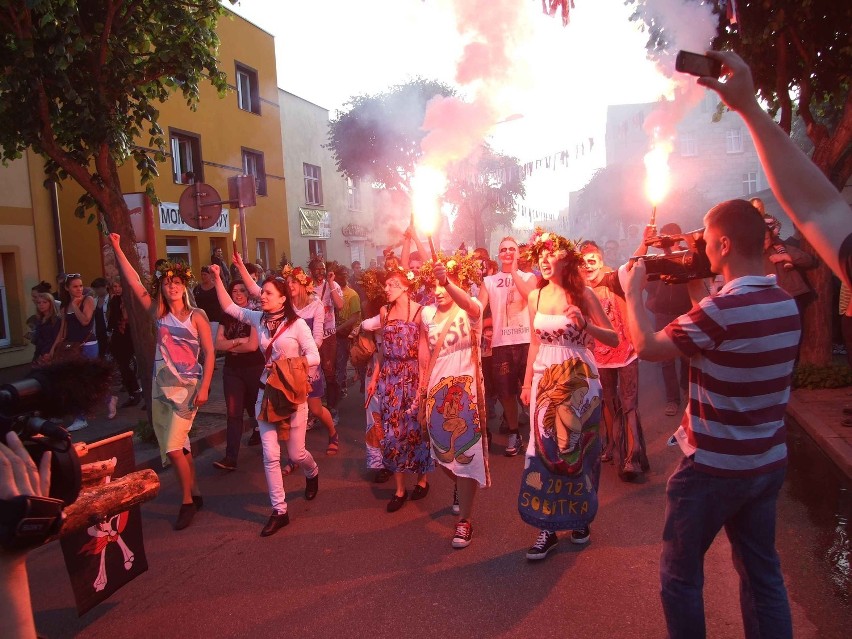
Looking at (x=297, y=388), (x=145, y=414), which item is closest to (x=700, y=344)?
(x=297, y=388)

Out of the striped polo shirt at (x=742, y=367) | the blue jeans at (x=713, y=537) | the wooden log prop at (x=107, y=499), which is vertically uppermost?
the striped polo shirt at (x=742, y=367)

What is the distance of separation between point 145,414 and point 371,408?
481 centimetres

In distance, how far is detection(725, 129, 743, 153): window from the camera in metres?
48.7

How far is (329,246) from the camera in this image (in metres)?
30.3

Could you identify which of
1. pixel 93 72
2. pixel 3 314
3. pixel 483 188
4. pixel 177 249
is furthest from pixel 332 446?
pixel 483 188

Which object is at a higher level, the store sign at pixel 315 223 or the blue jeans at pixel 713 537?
the store sign at pixel 315 223

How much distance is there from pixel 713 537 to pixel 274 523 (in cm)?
347

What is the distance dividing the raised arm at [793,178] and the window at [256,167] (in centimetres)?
2241

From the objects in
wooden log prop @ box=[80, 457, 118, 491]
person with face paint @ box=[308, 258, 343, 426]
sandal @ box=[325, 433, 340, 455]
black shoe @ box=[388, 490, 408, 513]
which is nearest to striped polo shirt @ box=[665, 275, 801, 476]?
wooden log prop @ box=[80, 457, 118, 491]

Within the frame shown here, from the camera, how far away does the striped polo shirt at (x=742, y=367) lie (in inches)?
103

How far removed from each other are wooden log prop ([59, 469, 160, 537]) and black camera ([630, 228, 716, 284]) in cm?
234

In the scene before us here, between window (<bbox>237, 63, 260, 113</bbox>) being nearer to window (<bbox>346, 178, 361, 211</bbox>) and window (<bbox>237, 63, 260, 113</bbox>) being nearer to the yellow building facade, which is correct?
the yellow building facade

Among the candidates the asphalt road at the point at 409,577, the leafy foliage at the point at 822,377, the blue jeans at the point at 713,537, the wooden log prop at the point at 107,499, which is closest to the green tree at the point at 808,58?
the leafy foliage at the point at 822,377

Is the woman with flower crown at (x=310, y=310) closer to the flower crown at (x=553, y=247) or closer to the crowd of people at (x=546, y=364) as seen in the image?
the crowd of people at (x=546, y=364)
